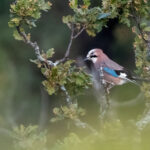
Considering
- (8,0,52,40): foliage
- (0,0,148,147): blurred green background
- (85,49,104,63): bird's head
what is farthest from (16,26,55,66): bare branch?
(0,0,148,147): blurred green background

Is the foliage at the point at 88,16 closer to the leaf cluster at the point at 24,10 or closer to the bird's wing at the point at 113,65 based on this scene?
the leaf cluster at the point at 24,10

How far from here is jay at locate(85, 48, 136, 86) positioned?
231 inches

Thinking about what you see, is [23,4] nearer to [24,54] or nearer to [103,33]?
[24,54]

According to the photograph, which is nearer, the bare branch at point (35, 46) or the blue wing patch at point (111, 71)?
the bare branch at point (35, 46)

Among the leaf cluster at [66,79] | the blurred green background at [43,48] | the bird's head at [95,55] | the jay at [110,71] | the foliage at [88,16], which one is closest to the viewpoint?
the leaf cluster at [66,79]

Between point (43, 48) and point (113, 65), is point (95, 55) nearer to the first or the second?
point (113, 65)

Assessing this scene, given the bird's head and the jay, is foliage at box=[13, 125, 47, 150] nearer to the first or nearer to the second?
the jay

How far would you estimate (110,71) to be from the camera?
612 centimetres

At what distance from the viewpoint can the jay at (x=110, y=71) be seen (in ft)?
19.2

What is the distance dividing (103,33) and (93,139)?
1002cm

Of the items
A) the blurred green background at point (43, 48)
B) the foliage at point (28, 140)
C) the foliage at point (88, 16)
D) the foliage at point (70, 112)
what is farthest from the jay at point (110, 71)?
the blurred green background at point (43, 48)

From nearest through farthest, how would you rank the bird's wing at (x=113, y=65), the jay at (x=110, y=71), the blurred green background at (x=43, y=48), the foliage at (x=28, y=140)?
the foliage at (x=28, y=140)
the jay at (x=110, y=71)
the bird's wing at (x=113, y=65)
the blurred green background at (x=43, y=48)

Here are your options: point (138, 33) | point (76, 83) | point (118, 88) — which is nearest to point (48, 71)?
point (76, 83)

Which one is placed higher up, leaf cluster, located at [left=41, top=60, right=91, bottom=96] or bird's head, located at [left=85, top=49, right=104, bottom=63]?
bird's head, located at [left=85, top=49, right=104, bottom=63]
